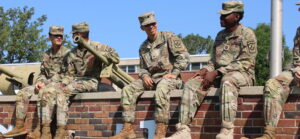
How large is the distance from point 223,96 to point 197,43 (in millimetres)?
59973

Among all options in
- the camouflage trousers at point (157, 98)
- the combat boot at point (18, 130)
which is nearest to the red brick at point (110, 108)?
the camouflage trousers at point (157, 98)

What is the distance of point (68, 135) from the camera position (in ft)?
32.1

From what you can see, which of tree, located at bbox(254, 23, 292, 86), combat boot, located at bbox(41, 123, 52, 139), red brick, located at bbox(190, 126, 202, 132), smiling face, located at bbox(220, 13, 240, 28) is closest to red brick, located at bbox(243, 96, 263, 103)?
red brick, located at bbox(190, 126, 202, 132)

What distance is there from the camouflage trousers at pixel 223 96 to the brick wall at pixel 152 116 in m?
0.22

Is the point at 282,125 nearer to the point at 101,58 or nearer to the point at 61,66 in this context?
the point at 101,58

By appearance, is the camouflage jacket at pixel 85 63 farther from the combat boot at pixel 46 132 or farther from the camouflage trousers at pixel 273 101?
the camouflage trousers at pixel 273 101

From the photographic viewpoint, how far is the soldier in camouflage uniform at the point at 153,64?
865 centimetres

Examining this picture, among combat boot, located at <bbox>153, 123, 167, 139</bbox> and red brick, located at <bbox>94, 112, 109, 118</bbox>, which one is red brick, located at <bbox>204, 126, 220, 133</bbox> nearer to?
combat boot, located at <bbox>153, 123, 167, 139</bbox>

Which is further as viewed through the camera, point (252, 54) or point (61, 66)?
point (61, 66)

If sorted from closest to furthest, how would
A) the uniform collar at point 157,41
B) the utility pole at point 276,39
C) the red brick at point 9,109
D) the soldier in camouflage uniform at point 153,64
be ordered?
the soldier in camouflage uniform at point 153,64 < the uniform collar at point 157,41 < the red brick at point 9,109 < the utility pole at point 276,39

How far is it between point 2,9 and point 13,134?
94.3ft

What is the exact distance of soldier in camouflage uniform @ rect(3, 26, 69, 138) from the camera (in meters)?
10.2

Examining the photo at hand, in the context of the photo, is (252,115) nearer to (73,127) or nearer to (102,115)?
(102,115)

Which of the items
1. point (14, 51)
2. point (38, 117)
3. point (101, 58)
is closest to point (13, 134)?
point (38, 117)
